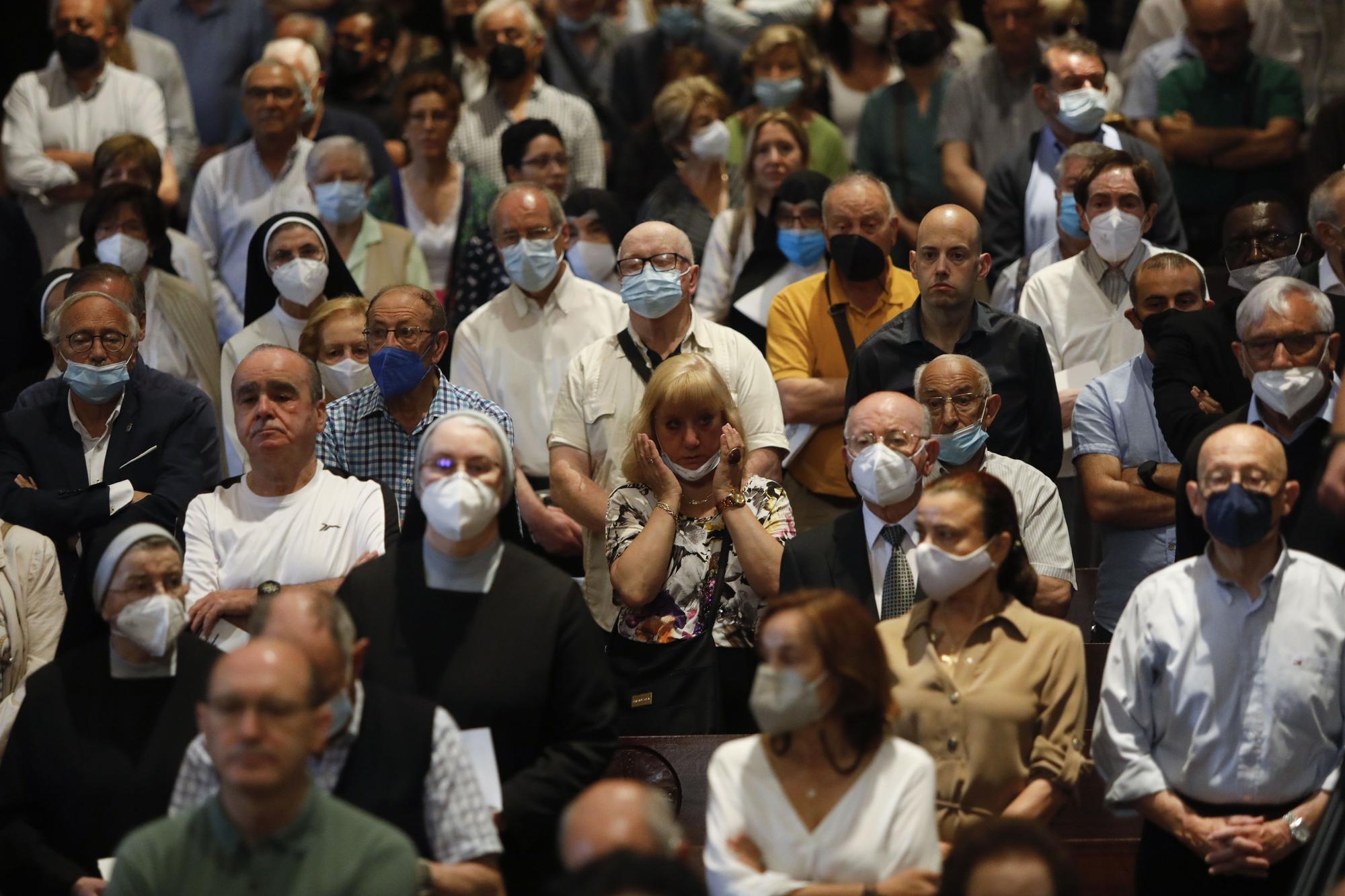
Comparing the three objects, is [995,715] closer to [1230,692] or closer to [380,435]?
[1230,692]

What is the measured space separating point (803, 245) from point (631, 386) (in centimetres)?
132

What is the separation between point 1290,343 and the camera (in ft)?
18.9

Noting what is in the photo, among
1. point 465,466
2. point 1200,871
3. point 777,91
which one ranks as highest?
point 777,91

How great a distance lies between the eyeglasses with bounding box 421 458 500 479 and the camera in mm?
4891

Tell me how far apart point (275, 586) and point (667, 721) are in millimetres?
1229

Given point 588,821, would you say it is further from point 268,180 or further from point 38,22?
point 38,22

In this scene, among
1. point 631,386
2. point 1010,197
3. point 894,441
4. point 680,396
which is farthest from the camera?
point 1010,197

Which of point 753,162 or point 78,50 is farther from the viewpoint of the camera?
point 78,50

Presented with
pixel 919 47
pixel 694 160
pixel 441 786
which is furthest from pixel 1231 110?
pixel 441 786

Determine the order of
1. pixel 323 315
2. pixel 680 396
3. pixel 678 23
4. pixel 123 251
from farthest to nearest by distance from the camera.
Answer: pixel 678 23, pixel 123 251, pixel 323 315, pixel 680 396

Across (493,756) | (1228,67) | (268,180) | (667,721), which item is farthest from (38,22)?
(493,756)

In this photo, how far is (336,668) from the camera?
4.38m

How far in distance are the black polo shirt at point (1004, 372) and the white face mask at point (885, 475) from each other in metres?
1.00

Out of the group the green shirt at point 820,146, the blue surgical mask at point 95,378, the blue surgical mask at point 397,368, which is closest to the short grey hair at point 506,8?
the green shirt at point 820,146
